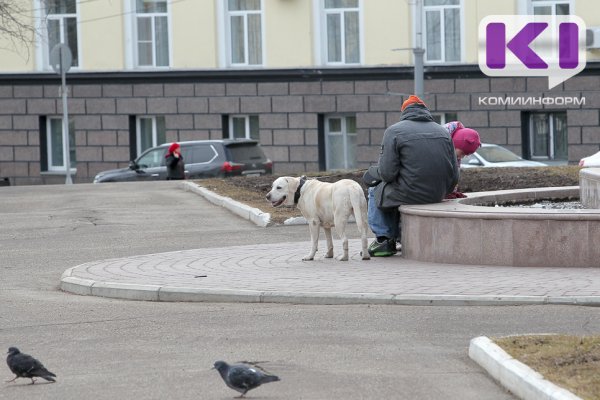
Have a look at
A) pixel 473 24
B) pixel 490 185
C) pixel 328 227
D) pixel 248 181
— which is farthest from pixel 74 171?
pixel 328 227

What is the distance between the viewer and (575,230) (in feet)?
39.3

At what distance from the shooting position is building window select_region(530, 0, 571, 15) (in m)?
36.6

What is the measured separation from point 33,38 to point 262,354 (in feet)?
104

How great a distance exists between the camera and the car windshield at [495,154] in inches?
1280

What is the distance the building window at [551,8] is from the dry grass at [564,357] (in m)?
29.2

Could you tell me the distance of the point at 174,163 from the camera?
103ft

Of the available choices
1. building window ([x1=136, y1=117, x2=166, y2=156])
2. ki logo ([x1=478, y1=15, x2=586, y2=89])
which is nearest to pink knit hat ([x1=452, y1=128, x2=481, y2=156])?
ki logo ([x1=478, y1=15, x2=586, y2=89])

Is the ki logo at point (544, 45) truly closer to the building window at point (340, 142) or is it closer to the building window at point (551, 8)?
the building window at point (551, 8)

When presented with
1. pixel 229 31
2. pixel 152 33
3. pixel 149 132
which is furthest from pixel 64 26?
pixel 229 31

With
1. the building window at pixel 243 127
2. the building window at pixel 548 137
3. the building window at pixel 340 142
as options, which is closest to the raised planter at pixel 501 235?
the building window at pixel 548 137

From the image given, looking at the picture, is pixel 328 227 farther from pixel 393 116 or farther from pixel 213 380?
pixel 393 116

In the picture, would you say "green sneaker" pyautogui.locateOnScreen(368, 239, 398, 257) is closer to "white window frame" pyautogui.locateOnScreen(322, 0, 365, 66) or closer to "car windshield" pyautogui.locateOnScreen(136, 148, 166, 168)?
"car windshield" pyautogui.locateOnScreen(136, 148, 166, 168)

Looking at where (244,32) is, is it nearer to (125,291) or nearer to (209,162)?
(209,162)

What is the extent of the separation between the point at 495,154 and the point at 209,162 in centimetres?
687
